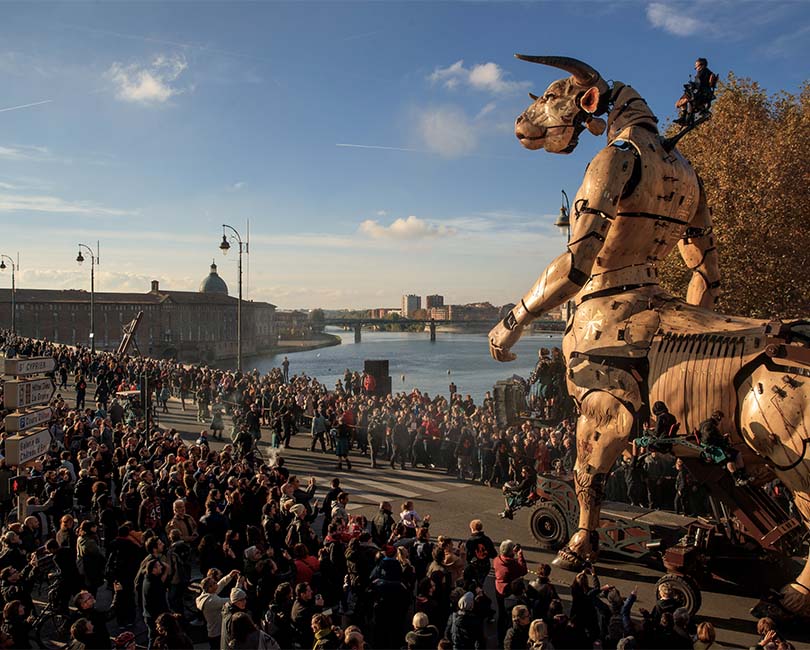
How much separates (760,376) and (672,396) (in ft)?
3.10

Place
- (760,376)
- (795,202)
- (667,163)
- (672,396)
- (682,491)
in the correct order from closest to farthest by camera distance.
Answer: (760,376)
(672,396)
(667,163)
(682,491)
(795,202)

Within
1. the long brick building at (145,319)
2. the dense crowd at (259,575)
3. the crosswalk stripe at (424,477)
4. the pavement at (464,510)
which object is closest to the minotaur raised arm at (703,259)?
the pavement at (464,510)

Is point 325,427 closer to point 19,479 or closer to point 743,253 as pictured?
point 19,479

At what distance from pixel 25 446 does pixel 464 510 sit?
25.5 ft

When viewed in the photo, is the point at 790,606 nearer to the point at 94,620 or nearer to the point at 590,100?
the point at 590,100

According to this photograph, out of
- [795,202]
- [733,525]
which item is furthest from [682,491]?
[795,202]

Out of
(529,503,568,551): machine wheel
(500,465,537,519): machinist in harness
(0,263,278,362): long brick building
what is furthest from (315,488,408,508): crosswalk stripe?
(0,263,278,362): long brick building

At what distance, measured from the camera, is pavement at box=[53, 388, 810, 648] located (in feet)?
26.5

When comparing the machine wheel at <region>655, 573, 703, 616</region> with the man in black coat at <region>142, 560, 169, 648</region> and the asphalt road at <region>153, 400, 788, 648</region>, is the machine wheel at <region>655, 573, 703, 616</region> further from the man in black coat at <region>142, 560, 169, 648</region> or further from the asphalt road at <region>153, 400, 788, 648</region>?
the man in black coat at <region>142, 560, 169, 648</region>

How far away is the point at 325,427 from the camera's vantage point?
19.3m

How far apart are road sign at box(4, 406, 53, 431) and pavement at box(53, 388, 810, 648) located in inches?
203

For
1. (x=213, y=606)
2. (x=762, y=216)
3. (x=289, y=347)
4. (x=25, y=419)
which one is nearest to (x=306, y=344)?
(x=289, y=347)

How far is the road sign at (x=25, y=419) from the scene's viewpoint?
8453 millimetres

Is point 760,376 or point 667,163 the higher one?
point 667,163
